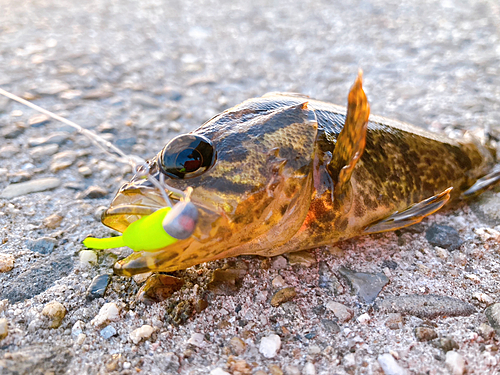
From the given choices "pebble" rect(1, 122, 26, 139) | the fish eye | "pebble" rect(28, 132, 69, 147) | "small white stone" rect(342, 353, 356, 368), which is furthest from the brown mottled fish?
"pebble" rect(1, 122, 26, 139)

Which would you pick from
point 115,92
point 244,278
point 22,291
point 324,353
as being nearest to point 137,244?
point 244,278

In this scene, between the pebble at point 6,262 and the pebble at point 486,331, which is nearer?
the pebble at point 486,331

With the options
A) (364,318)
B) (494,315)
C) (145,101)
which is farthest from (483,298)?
(145,101)

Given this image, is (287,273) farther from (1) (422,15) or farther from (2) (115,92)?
(1) (422,15)

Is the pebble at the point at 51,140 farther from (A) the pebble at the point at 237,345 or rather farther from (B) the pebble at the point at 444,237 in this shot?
(B) the pebble at the point at 444,237

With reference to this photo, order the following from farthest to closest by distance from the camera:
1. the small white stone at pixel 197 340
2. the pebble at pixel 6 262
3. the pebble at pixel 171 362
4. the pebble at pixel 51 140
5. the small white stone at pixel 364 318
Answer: the pebble at pixel 51 140, the pebble at pixel 6 262, the small white stone at pixel 364 318, the small white stone at pixel 197 340, the pebble at pixel 171 362

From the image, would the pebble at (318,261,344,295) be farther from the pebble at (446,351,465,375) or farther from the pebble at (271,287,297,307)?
the pebble at (446,351,465,375)

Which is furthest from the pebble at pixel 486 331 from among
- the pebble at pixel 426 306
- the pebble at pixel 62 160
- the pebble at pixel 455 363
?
the pebble at pixel 62 160
